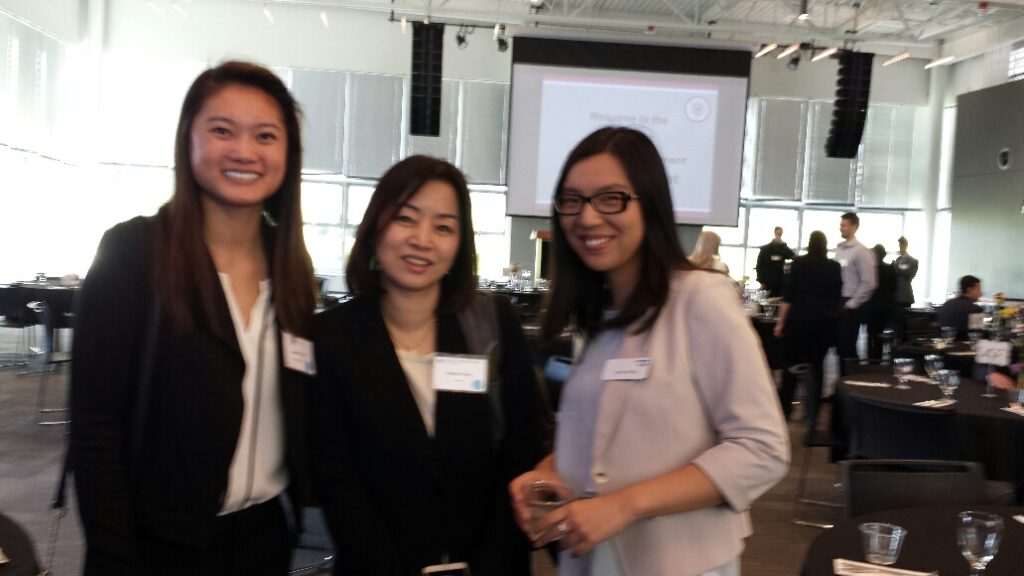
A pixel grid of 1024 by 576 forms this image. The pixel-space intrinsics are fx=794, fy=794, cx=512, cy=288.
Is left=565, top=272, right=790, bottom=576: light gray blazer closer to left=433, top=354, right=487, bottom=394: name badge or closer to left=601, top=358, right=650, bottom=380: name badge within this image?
left=601, top=358, right=650, bottom=380: name badge

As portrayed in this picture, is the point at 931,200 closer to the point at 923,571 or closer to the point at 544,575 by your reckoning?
the point at 544,575

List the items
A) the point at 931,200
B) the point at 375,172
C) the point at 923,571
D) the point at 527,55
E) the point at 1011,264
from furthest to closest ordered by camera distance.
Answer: the point at 931,200
the point at 375,172
the point at 1011,264
the point at 527,55
the point at 923,571

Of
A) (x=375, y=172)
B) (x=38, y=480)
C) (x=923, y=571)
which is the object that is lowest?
(x=38, y=480)

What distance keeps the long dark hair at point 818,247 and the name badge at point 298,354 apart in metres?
6.36

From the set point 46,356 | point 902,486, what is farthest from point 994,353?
point 46,356

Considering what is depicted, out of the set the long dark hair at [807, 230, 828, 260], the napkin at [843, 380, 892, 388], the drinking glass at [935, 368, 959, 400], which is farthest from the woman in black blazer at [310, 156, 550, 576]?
the long dark hair at [807, 230, 828, 260]

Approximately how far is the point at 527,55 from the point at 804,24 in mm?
5552

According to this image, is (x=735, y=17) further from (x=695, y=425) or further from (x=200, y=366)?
(x=200, y=366)

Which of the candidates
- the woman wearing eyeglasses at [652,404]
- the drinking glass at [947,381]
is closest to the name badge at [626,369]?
the woman wearing eyeglasses at [652,404]

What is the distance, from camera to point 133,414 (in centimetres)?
138

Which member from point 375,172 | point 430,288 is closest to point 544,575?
point 430,288

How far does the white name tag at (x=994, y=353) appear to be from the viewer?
424 centimetres

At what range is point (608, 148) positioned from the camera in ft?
4.64

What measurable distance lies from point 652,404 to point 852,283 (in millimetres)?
7998
